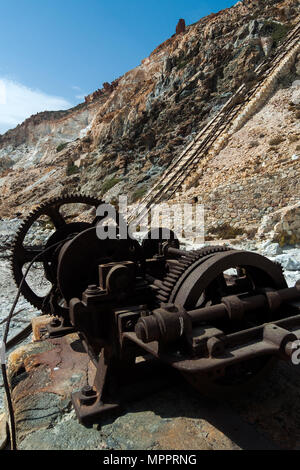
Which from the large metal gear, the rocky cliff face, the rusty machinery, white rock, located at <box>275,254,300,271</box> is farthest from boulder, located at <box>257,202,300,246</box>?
the rocky cliff face

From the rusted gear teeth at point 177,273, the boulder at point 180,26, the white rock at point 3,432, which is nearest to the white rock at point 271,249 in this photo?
the rusted gear teeth at point 177,273

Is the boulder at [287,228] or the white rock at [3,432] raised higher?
the boulder at [287,228]

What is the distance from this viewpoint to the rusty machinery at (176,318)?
1.78m

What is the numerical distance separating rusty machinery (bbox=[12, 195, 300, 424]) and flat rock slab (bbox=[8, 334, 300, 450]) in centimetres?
15

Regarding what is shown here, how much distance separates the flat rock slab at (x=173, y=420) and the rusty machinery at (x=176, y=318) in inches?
5.8

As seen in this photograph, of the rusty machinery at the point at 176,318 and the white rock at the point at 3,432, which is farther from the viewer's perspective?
the white rock at the point at 3,432

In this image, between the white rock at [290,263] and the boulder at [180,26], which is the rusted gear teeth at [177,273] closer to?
the white rock at [290,263]

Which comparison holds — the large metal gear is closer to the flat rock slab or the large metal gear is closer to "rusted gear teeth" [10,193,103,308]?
the flat rock slab

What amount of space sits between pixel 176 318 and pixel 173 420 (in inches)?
34.9

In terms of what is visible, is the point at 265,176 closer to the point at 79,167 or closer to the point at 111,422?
the point at 111,422

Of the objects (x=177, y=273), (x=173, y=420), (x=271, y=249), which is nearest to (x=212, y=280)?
(x=177, y=273)

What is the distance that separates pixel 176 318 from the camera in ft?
5.98

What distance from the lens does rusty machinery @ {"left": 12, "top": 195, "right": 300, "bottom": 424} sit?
5.83 ft

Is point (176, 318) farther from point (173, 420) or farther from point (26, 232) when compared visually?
point (26, 232)
